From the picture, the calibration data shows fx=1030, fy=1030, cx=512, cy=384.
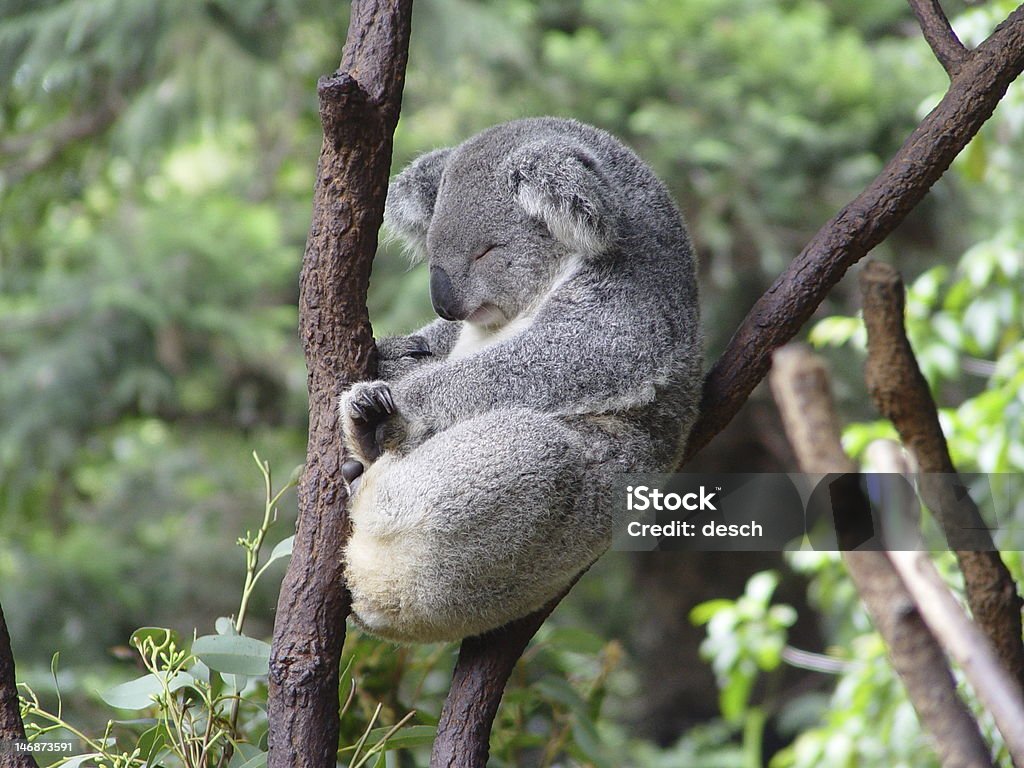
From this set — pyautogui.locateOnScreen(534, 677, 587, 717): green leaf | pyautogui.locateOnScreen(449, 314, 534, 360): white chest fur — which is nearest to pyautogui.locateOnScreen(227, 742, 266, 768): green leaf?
pyautogui.locateOnScreen(534, 677, 587, 717): green leaf

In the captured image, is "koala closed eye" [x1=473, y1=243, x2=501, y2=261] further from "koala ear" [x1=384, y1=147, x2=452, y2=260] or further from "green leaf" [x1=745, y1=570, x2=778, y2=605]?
"green leaf" [x1=745, y1=570, x2=778, y2=605]

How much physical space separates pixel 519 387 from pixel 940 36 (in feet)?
3.45

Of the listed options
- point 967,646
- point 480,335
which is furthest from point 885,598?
point 480,335

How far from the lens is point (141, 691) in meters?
1.59

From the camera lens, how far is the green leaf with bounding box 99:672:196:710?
158 cm

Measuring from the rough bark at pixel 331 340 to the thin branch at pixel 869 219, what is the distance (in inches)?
27.5

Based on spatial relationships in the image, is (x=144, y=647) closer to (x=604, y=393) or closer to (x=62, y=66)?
(x=604, y=393)

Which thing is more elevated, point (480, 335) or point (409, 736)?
point (480, 335)

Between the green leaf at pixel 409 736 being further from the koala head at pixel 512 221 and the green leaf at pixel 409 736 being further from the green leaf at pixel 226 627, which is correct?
the koala head at pixel 512 221

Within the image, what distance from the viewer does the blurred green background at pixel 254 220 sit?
15.2 feet

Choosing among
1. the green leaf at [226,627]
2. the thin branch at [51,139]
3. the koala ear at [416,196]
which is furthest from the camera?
the thin branch at [51,139]

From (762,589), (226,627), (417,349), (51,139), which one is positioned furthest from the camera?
(51,139)

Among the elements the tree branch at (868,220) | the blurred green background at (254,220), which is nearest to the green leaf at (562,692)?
the tree branch at (868,220)

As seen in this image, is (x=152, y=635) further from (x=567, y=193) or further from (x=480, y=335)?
(x=567, y=193)
